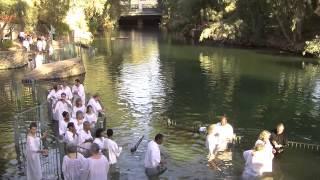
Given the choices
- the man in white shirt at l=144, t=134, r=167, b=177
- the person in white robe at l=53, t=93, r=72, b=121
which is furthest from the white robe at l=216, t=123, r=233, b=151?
the person in white robe at l=53, t=93, r=72, b=121

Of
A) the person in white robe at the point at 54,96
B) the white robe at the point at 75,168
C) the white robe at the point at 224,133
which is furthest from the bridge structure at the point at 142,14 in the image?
the white robe at the point at 75,168

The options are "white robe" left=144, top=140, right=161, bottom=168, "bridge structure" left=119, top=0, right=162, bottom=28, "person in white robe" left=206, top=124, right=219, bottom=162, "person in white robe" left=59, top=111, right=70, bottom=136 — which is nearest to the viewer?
"white robe" left=144, top=140, right=161, bottom=168

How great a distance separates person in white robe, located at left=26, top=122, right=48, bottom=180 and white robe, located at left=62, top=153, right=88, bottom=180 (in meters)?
2.07

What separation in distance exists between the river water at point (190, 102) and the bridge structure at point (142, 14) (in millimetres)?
74972

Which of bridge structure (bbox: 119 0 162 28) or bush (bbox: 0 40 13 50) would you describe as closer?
bush (bbox: 0 40 13 50)

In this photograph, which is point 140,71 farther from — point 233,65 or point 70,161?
point 70,161

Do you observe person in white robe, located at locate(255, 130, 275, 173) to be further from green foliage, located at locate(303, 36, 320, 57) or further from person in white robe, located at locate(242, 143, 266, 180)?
green foliage, located at locate(303, 36, 320, 57)

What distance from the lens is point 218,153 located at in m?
19.0

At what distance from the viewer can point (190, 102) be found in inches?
1179

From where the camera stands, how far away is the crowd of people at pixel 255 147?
15.5 metres

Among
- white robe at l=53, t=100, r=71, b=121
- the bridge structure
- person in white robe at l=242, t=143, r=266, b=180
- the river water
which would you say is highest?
the bridge structure

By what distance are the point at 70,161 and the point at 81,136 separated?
11.5ft

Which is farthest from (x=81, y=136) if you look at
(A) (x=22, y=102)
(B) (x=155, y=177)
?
(A) (x=22, y=102)

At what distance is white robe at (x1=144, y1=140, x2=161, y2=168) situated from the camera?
15.6m
